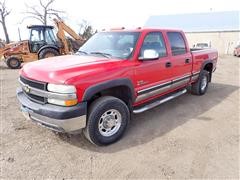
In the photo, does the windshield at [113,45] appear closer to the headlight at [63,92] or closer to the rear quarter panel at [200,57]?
the headlight at [63,92]

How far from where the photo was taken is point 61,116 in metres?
3.04

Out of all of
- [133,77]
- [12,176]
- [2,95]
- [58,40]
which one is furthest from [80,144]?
[58,40]

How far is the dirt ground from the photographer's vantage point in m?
3.02

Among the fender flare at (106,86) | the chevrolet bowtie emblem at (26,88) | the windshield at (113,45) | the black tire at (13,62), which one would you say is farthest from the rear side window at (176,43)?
the black tire at (13,62)

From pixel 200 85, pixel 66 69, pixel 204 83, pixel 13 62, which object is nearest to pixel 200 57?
pixel 200 85

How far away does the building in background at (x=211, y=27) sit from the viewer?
3167 cm

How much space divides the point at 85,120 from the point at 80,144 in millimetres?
656

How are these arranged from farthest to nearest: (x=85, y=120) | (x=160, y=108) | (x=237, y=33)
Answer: (x=237, y=33) < (x=160, y=108) < (x=85, y=120)

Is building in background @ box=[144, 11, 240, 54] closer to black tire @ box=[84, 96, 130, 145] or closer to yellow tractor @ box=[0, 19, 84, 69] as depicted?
yellow tractor @ box=[0, 19, 84, 69]

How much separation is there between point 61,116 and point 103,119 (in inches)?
31.4

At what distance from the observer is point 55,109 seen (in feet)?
10.2

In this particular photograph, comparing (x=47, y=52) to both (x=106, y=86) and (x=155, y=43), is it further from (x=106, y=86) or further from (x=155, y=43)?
(x=106, y=86)

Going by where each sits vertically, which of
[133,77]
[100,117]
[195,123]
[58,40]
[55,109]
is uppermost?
[58,40]

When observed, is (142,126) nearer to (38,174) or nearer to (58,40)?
(38,174)
